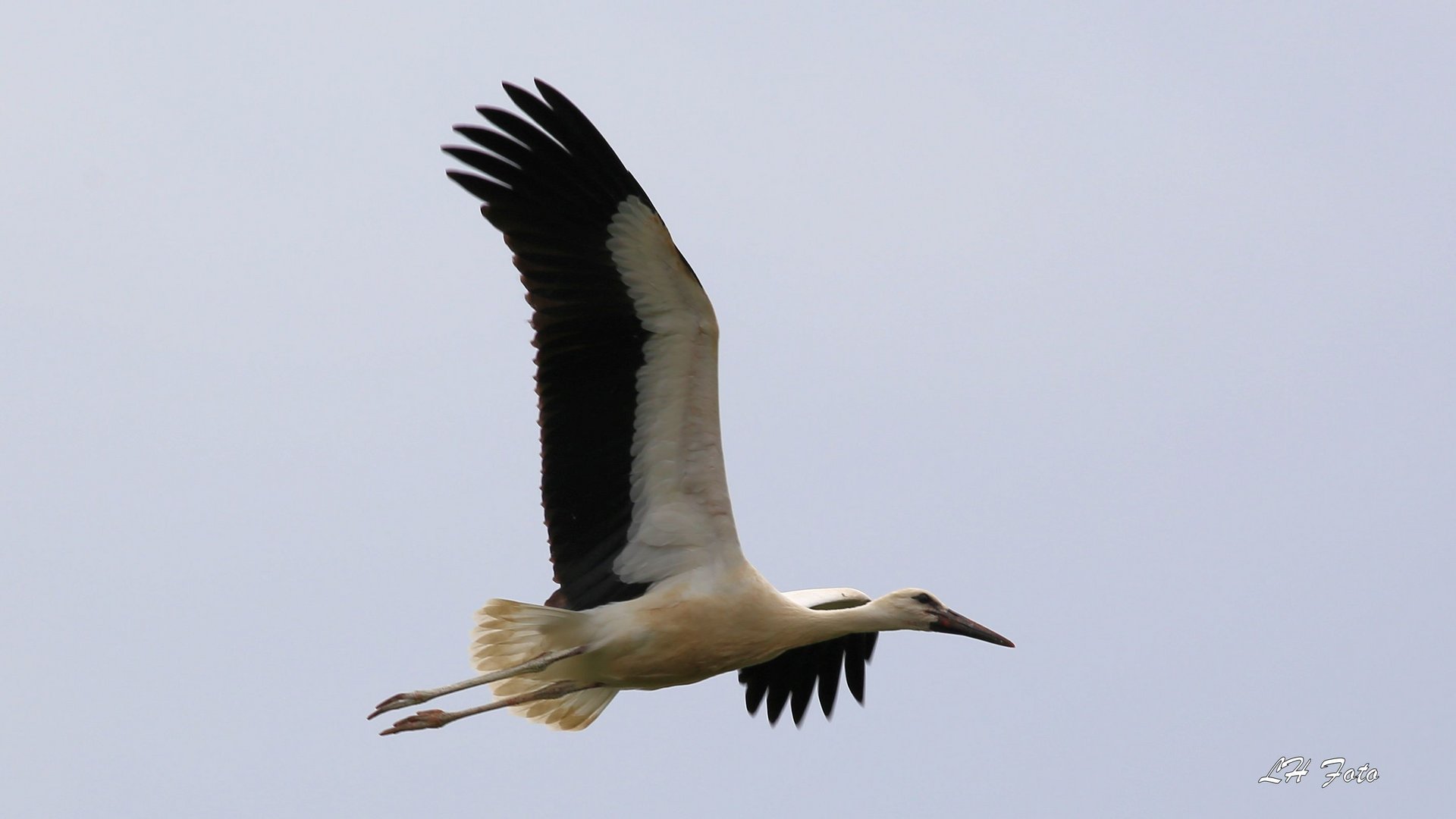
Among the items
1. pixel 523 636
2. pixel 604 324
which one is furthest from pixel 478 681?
pixel 604 324

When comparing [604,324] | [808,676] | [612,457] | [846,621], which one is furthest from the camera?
[808,676]

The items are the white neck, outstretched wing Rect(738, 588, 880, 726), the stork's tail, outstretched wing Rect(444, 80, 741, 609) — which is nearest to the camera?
outstretched wing Rect(444, 80, 741, 609)

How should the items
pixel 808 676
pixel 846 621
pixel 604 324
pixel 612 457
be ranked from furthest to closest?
pixel 808 676 < pixel 846 621 < pixel 612 457 < pixel 604 324

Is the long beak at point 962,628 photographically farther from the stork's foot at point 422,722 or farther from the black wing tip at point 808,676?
the stork's foot at point 422,722

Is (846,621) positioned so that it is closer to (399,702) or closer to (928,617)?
(928,617)

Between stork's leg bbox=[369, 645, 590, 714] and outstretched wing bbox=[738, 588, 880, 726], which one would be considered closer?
stork's leg bbox=[369, 645, 590, 714]

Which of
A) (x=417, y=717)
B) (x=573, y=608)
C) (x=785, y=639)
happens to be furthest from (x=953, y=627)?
(x=417, y=717)

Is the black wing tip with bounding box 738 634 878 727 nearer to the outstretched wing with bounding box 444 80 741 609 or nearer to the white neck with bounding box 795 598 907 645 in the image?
the white neck with bounding box 795 598 907 645

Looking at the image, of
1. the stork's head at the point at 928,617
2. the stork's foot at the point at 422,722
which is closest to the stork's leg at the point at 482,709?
the stork's foot at the point at 422,722

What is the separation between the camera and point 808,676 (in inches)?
471

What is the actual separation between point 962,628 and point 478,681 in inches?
100.0

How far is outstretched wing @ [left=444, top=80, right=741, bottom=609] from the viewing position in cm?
983

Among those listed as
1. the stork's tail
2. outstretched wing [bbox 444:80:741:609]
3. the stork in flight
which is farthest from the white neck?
the stork's tail

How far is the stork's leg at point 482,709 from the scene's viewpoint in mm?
10211
